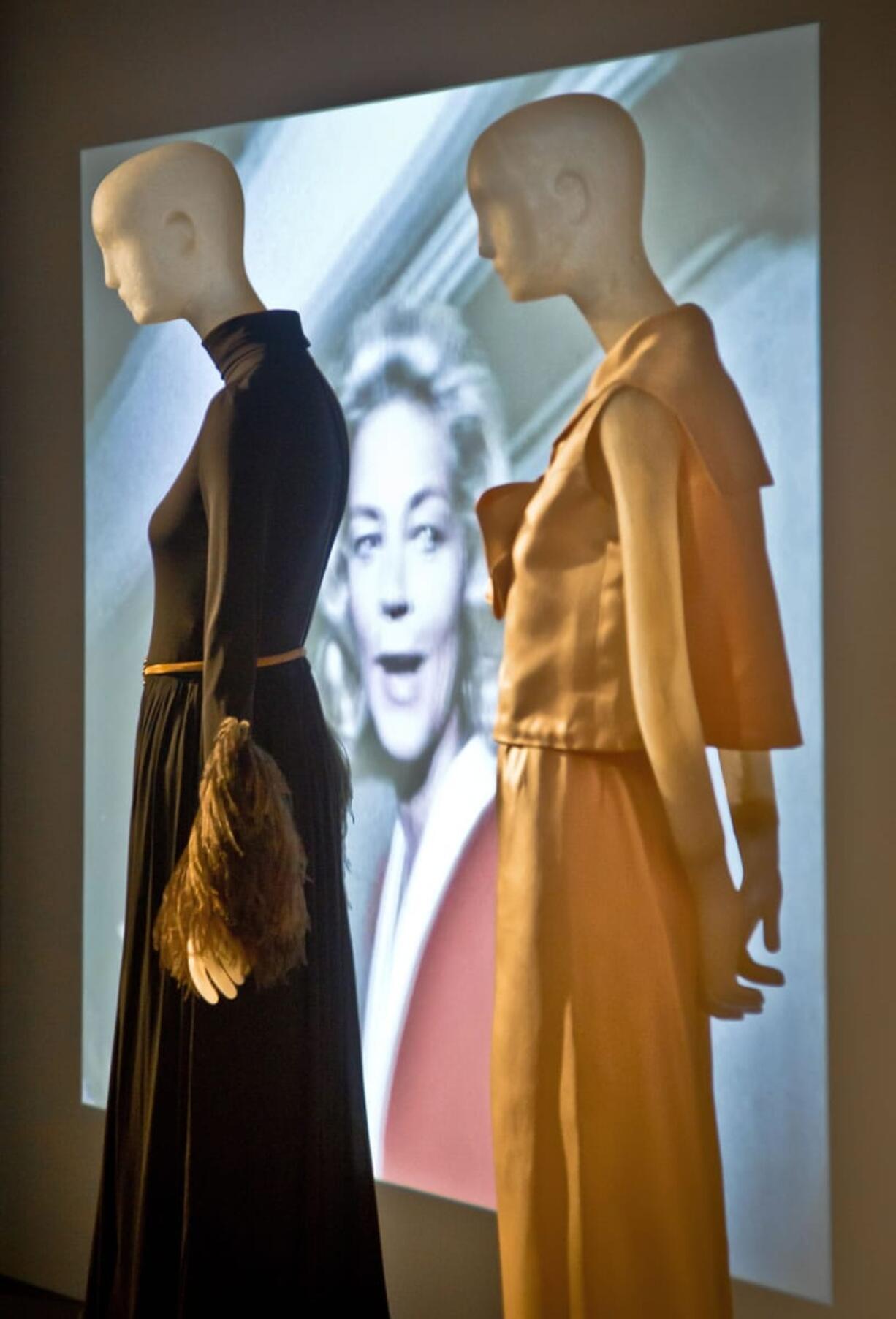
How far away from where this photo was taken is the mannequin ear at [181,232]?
6.88 feet

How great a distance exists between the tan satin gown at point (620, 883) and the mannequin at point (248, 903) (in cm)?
34

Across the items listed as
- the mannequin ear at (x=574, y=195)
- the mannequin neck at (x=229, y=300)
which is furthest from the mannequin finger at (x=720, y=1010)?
the mannequin neck at (x=229, y=300)

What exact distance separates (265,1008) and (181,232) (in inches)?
46.0

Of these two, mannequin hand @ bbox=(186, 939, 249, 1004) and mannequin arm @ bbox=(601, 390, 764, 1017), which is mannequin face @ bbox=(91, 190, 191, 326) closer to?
mannequin arm @ bbox=(601, 390, 764, 1017)

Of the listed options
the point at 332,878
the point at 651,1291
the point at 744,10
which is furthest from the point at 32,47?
the point at 651,1291

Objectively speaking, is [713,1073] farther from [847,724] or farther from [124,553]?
[124,553]

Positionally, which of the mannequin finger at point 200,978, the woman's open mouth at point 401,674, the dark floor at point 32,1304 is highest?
the woman's open mouth at point 401,674

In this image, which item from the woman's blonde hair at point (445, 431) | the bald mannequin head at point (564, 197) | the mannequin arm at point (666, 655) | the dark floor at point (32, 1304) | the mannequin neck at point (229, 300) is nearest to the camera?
the mannequin arm at point (666, 655)

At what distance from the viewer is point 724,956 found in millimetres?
1702

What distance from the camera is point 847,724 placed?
1700 mm

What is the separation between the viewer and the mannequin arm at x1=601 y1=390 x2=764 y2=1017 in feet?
5.46

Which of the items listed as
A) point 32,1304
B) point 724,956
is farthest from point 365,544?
point 32,1304

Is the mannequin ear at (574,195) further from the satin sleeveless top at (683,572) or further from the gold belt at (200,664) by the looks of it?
the gold belt at (200,664)

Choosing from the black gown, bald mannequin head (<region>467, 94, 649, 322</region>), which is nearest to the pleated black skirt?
the black gown
